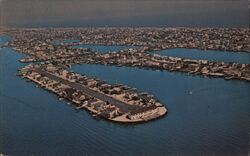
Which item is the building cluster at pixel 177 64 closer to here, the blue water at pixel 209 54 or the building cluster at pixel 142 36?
the blue water at pixel 209 54

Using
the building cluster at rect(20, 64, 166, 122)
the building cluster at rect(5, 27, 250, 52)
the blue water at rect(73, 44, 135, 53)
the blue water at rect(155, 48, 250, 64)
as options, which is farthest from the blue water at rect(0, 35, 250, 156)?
the blue water at rect(73, 44, 135, 53)

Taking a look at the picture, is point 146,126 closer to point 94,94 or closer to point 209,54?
point 94,94

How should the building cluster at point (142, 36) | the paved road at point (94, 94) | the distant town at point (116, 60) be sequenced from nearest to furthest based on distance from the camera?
the paved road at point (94, 94)
the distant town at point (116, 60)
the building cluster at point (142, 36)

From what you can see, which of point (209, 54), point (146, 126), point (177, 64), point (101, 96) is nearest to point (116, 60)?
point (177, 64)

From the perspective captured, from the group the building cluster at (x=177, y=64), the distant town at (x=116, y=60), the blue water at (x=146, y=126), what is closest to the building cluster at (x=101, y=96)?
the distant town at (x=116, y=60)

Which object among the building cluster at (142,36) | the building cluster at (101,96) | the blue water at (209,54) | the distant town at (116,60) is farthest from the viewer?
the building cluster at (142,36)

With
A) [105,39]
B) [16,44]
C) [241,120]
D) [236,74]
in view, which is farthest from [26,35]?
[241,120]
